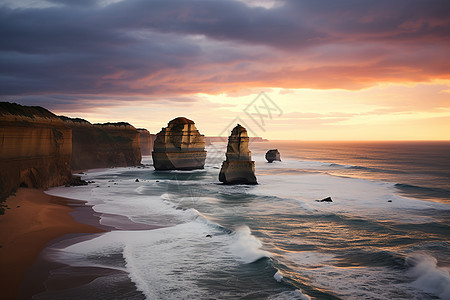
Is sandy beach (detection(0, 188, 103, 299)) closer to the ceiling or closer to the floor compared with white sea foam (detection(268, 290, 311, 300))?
closer to the ceiling

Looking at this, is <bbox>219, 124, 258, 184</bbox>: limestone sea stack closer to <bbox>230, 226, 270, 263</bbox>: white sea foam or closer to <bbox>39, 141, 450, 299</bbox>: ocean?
<bbox>39, 141, 450, 299</bbox>: ocean

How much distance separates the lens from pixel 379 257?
51.6 feet

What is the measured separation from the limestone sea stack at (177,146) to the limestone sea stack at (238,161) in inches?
874

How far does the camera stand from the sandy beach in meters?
11.8

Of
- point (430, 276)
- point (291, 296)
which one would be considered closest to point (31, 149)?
point (291, 296)

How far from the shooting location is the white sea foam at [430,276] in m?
12.2

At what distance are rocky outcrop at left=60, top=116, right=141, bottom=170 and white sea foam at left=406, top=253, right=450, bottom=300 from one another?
60.1 meters

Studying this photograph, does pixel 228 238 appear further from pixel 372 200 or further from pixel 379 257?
pixel 372 200

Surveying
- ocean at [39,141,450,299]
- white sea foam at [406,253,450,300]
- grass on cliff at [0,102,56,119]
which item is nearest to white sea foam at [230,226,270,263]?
ocean at [39,141,450,299]

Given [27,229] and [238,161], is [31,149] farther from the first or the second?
[238,161]

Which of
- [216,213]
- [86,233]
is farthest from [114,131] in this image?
[86,233]

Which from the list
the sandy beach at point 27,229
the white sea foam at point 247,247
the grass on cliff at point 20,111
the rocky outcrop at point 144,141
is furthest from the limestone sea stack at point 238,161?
the rocky outcrop at point 144,141

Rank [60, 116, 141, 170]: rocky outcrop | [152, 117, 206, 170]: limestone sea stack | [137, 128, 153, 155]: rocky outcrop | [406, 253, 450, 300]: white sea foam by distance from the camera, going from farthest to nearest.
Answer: [137, 128, 153, 155]: rocky outcrop, [60, 116, 141, 170]: rocky outcrop, [152, 117, 206, 170]: limestone sea stack, [406, 253, 450, 300]: white sea foam

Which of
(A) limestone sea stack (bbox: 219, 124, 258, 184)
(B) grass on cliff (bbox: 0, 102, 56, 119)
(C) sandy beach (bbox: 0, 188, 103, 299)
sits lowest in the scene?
(C) sandy beach (bbox: 0, 188, 103, 299)
